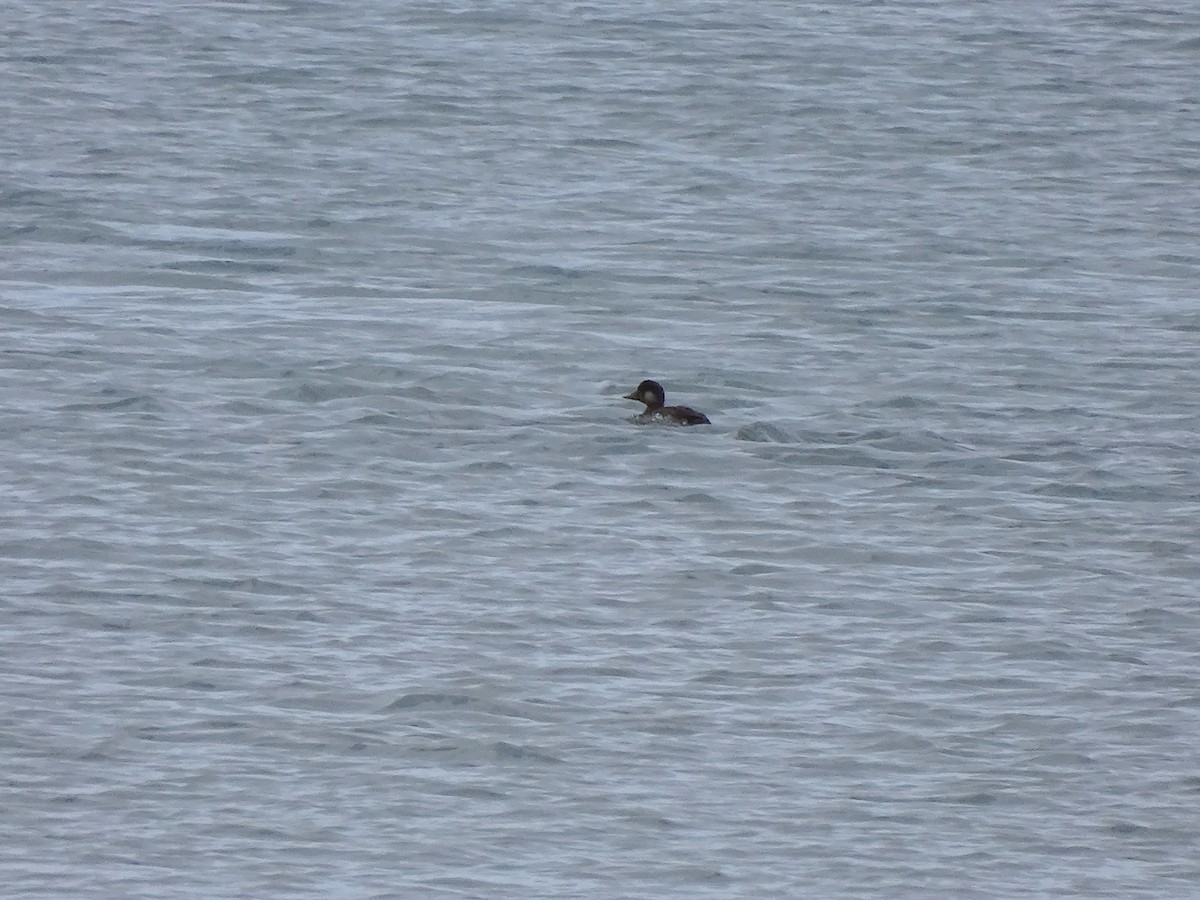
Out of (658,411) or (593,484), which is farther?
(658,411)

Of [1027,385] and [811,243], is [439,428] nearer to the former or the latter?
[1027,385]

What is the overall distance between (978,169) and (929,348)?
7.25 m

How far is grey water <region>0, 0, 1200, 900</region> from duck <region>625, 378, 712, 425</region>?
0.48 feet

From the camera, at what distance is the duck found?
54.3ft

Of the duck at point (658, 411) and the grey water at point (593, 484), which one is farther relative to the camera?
the duck at point (658, 411)

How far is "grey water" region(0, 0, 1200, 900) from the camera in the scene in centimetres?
1062

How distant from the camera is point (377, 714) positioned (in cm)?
1154

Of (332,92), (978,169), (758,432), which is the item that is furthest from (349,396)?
(332,92)

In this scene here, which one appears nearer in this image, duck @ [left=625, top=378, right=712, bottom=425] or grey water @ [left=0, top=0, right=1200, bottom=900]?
grey water @ [left=0, top=0, right=1200, bottom=900]

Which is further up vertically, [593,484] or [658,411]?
[658,411]

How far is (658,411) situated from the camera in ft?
54.5

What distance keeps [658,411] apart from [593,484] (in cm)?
120

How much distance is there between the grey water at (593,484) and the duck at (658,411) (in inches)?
5.8

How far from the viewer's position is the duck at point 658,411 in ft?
54.3
